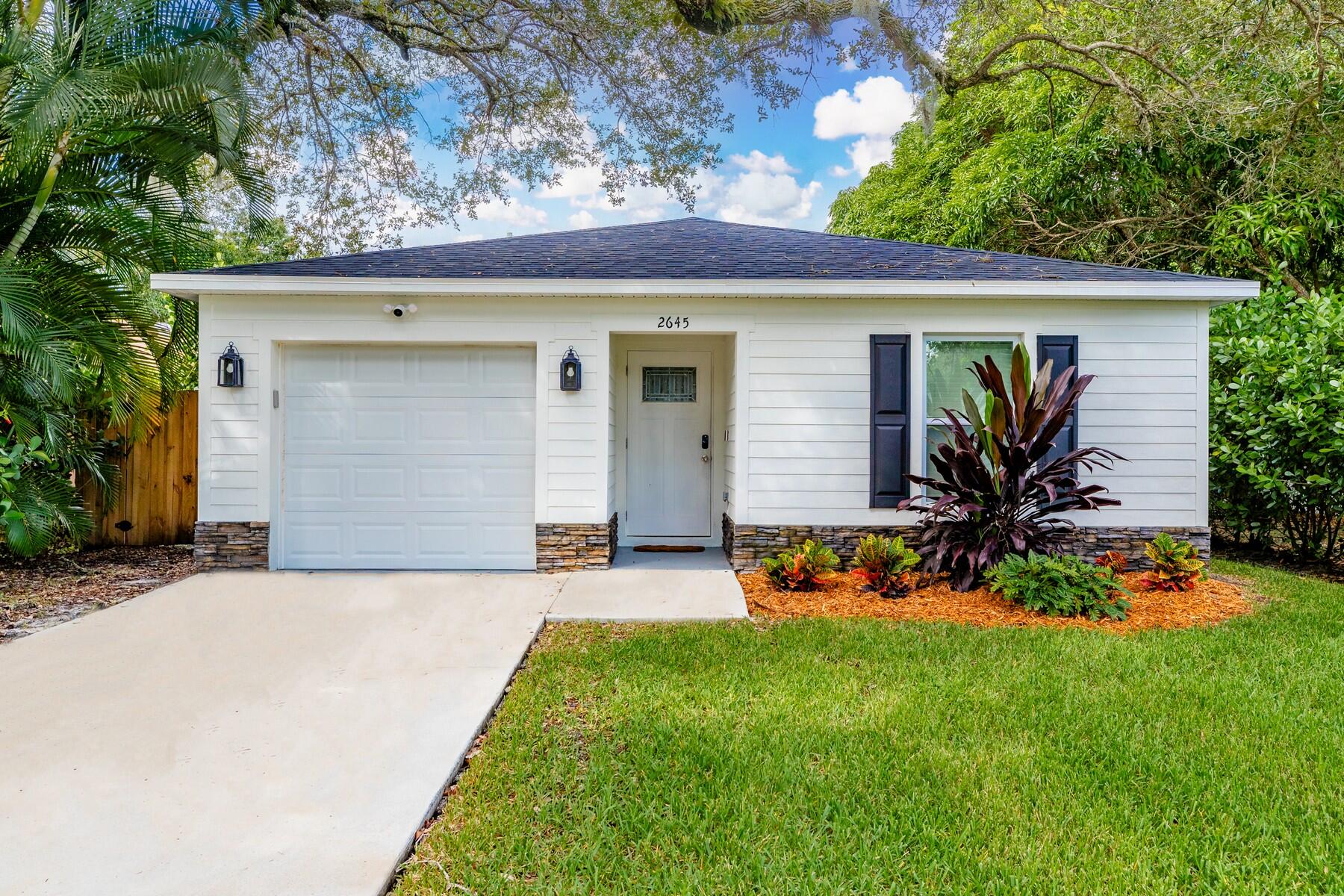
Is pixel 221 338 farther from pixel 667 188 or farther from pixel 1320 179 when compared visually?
pixel 1320 179

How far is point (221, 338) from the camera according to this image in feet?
18.8

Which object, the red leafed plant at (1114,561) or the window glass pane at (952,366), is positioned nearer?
the red leafed plant at (1114,561)

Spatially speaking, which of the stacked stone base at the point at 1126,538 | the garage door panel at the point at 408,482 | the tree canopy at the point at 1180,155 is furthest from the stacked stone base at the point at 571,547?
the tree canopy at the point at 1180,155

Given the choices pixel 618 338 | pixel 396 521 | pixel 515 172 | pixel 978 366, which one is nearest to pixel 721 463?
pixel 618 338

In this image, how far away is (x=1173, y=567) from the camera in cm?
507

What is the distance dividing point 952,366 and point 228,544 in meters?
6.39

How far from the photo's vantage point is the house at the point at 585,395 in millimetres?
5695

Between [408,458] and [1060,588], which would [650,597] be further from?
[1060,588]

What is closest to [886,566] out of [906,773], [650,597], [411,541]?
[650,597]

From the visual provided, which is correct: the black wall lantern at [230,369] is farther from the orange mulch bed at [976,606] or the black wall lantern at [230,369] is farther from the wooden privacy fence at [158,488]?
the orange mulch bed at [976,606]

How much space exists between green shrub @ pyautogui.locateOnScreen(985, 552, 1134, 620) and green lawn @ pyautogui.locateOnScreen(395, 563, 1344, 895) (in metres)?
0.64

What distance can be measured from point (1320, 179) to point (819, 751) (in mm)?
8857

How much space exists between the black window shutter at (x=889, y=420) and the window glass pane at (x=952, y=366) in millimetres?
229

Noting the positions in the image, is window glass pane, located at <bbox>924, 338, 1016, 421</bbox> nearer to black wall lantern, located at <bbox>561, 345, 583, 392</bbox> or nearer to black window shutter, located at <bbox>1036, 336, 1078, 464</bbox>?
black window shutter, located at <bbox>1036, 336, 1078, 464</bbox>
